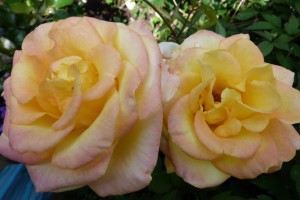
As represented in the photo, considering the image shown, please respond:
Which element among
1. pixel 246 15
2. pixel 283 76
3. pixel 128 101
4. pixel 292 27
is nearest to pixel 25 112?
pixel 128 101

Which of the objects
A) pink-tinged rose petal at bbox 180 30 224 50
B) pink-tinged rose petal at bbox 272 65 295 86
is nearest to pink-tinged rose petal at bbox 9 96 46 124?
pink-tinged rose petal at bbox 180 30 224 50

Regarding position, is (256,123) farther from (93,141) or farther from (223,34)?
(223,34)

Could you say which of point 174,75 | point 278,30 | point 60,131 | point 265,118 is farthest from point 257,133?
point 278,30

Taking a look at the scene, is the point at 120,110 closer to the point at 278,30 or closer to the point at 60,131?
the point at 60,131

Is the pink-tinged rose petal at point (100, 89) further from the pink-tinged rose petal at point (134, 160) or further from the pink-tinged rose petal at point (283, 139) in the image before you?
the pink-tinged rose petal at point (283, 139)

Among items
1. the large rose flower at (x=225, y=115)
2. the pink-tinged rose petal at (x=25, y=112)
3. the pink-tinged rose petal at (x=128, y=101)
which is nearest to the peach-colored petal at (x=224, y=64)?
the large rose flower at (x=225, y=115)

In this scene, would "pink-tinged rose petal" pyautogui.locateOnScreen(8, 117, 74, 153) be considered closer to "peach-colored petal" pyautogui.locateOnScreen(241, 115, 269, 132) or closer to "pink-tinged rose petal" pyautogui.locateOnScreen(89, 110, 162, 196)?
"pink-tinged rose petal" pyautogui.locateOnScreen(89, 110, 162, 196)
